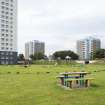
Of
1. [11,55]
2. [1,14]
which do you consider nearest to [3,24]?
[1,14]

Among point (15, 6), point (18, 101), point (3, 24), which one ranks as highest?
point (15, 6)

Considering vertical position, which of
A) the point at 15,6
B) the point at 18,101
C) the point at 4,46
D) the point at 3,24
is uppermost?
the point at 15,6

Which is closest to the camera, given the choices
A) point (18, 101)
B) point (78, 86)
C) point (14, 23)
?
point (18, 101)

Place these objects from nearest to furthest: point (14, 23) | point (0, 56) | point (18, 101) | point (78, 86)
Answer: point (18, 101) < point (78, 86) < point (0, 56) < point (14, 23)

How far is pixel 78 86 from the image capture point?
58.5 ft

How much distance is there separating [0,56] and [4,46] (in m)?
6.28

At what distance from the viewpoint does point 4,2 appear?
129 m

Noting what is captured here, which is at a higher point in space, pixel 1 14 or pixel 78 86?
pixel 1 14

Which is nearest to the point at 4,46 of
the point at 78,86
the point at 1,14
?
the point at 1,14

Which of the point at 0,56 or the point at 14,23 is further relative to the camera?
the point at 14,23

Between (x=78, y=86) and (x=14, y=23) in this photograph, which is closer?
(x=78, y=86)

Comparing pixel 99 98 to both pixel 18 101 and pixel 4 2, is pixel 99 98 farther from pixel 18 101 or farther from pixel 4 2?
pixel 4 2

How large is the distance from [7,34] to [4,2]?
13756 millimetres

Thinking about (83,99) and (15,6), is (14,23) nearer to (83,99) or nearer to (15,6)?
(15,6)
